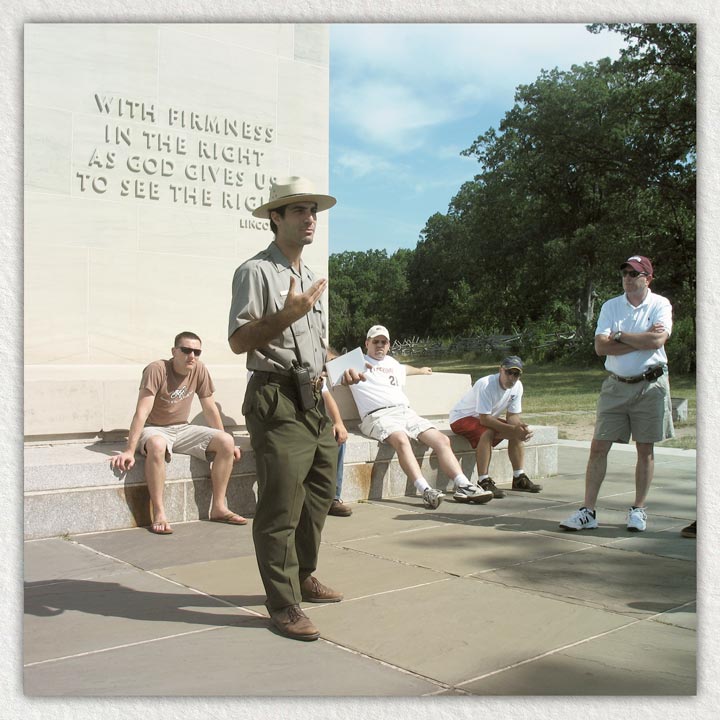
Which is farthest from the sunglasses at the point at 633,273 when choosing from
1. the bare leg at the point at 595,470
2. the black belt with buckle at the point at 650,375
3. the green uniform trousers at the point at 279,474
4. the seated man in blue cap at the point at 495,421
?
the green uniform trousers at the point at 279,474

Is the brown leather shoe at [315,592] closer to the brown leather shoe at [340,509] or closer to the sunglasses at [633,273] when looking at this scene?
the brown leather shoe at [340,509]

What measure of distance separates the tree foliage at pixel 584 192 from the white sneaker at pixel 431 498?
4676 millimetres

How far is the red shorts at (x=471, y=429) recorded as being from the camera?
7.25 metres

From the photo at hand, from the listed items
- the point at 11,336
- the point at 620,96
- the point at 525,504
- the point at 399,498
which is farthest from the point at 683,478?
the point at 620,96

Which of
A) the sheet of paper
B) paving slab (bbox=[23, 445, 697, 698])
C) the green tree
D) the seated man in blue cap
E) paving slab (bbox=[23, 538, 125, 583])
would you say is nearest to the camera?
paving slab (bbox=[23, 445, 697, 698])

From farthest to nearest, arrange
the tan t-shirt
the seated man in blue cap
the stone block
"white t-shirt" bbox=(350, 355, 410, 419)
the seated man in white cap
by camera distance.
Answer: the stone block → the seated man in blue cap → "white t-shirt" bbox=(350, 355, 410, 419) → the seated man in white cap → the tan t-shirt

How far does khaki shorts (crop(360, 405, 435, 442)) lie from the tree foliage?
4.11 metres

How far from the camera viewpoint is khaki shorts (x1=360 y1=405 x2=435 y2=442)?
6.72 metres

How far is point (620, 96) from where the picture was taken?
2453cm

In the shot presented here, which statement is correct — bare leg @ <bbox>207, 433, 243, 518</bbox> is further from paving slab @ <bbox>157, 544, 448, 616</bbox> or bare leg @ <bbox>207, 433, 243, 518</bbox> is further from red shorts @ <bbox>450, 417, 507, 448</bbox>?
red shorts @ <bbox>450, 417, 507, 448</bbox>

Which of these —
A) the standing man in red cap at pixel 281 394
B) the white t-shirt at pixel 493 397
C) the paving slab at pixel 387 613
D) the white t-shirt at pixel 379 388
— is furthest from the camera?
the white t-shirt at pixel 493 397

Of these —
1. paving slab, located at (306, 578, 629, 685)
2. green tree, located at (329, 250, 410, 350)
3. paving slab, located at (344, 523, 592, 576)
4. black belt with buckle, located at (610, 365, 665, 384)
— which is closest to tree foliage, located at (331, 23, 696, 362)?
black belt with buckle, located at (610, 365, 665, 384)

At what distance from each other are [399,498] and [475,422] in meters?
1.01

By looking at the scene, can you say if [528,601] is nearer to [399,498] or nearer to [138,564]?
[138,564]
